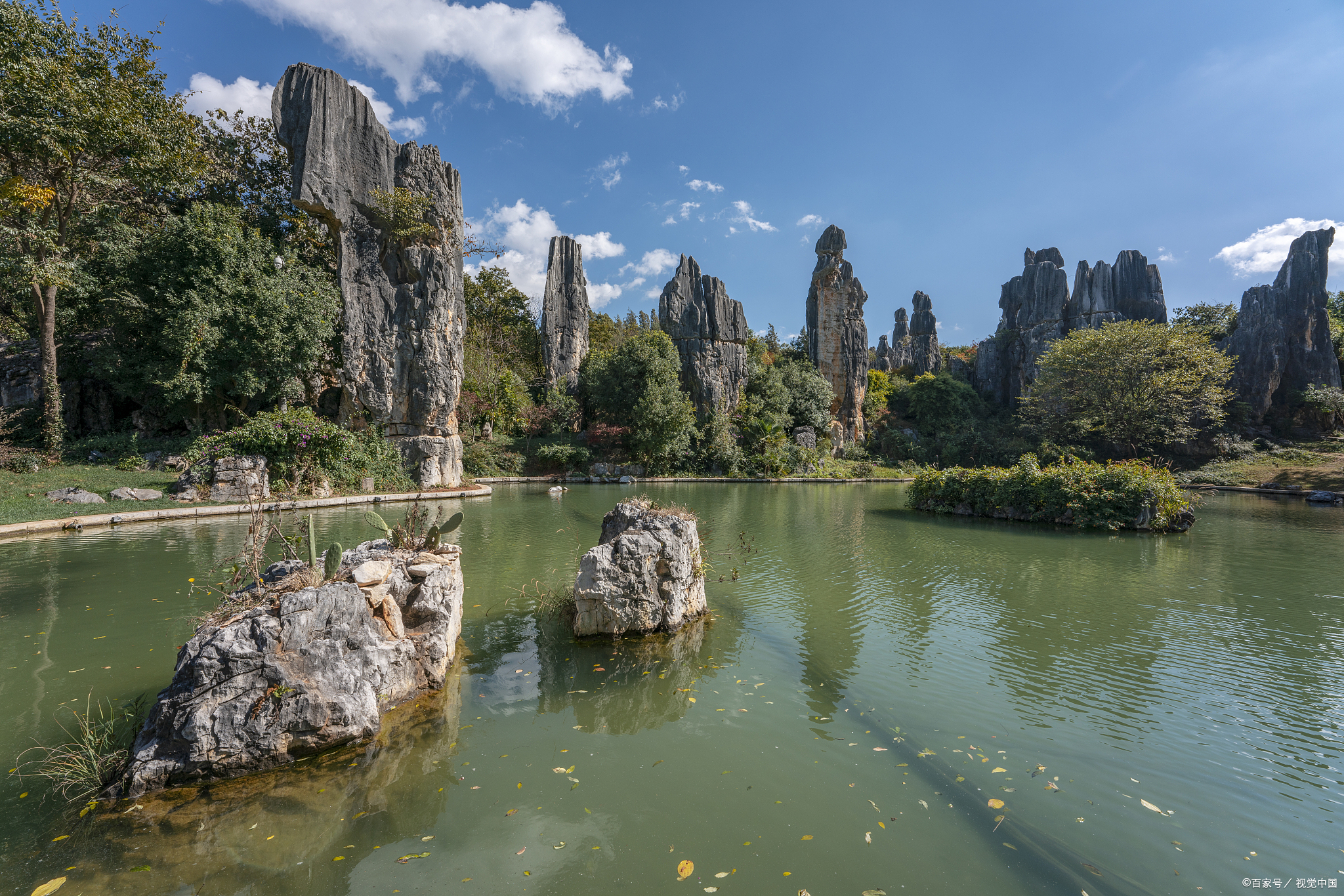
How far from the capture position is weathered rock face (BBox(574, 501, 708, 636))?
538cm

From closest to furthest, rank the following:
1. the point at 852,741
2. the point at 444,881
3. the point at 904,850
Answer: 1. the point at 444,881
2. the point at 904,850
3. the point at 852,741

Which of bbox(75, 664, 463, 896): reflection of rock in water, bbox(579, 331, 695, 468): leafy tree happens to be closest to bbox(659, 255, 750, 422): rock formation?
bbox(579, 331, 695, 468): leafy tree

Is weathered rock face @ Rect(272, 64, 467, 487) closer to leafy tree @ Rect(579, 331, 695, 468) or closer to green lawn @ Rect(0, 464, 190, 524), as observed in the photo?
green lawn @ Rect(0, 464, 190, 524)

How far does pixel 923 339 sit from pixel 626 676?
54654mm

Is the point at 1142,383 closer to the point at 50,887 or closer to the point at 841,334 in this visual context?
the point at 841,334

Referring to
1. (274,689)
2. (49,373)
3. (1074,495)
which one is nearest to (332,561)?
(274,689)

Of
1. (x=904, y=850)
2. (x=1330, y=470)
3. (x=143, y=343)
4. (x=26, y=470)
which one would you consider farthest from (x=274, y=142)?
(x=1330, y=470)

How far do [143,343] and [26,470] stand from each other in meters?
4.63

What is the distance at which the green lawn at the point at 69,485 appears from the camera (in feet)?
35.8

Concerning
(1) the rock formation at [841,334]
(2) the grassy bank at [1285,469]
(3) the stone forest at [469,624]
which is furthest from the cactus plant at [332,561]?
(1) the rock formation at [841,334]

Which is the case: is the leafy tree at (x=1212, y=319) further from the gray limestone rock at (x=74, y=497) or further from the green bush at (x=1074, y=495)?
the gray limestone rock at (x=74, y=497)

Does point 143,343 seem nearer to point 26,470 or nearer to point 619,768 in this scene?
point 26,470

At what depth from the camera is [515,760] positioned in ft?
11.3

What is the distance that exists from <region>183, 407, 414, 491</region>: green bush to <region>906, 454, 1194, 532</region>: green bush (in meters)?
17.7
